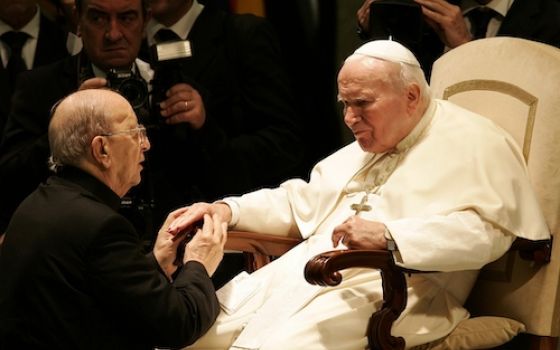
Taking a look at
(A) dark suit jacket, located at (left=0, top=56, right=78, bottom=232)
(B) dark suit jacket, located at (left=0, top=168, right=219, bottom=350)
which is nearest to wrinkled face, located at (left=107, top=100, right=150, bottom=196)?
(B) dark suit jacket, located at (left=0, top=168, right=219, bottom=350)

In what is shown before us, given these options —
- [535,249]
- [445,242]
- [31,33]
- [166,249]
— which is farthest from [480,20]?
[31,33]

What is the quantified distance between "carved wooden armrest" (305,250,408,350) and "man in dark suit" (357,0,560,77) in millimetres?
1356

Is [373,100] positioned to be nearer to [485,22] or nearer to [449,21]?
[449,21]

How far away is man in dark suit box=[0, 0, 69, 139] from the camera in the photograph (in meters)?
5.14

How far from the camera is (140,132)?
3.46m

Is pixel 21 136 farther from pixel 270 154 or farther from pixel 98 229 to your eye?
pixel 98 229

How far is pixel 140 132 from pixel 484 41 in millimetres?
1362

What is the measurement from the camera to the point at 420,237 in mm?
3385

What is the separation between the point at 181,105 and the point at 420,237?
1291mm

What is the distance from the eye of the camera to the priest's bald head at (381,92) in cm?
372

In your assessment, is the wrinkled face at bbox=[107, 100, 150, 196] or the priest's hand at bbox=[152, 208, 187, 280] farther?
the priest's hand at bbox=[152, 208, 187, 280]

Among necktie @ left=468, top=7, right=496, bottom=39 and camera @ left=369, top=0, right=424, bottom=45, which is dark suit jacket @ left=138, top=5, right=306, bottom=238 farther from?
necktie @ left=468, top=7, right=496, bottom=39

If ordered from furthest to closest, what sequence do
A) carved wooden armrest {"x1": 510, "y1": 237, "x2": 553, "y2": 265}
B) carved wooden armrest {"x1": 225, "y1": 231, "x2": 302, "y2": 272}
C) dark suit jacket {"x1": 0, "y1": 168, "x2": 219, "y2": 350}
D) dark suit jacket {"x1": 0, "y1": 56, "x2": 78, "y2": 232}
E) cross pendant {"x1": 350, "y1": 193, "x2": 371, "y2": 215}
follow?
dark suit jacket {"x1": 0, "y1": 56, "x2": 78, "y2": 232}, carved wooden armrest {"x1": 225, "y1": 231, "x2": 302, "y2": 272}, cross pendant {"x1": 350, "y1": 193, "x2": 371, "y2": 215}, carved wooden armrest {"x1": 510, "y1": 237, "x2": 553, "y2": 265}, dark suit jacket {"x1": 0, "y1": 168, "x2": 219, "y2": 350}

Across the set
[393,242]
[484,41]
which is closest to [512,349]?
[393,242]
